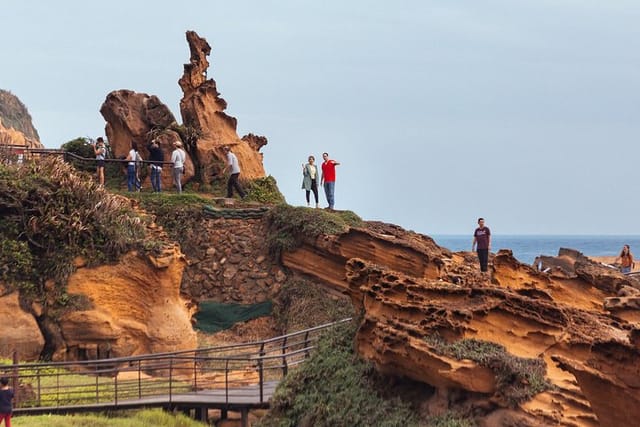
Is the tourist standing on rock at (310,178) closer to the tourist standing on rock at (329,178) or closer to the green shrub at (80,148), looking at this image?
the tourist standing on rock at (329,178)

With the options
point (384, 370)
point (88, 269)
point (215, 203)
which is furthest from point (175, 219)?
point (384, 370)

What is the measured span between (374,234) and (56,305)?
664cm

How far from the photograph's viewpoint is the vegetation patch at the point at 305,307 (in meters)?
22.9

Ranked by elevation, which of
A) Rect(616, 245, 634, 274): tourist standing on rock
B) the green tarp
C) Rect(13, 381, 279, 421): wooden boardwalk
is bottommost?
Rect(13, 381, 279, 421): wooden boardwalk

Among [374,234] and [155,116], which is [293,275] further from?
[155,116]

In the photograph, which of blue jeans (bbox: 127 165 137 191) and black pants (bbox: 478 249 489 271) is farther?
blue jeans (bbox: 127 165 137 191)

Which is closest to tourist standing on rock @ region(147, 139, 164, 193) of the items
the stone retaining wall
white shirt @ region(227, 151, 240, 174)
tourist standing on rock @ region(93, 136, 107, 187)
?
tourist standing on rock @ region(93, 136, 107, 187)

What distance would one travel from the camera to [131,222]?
73.4 feet

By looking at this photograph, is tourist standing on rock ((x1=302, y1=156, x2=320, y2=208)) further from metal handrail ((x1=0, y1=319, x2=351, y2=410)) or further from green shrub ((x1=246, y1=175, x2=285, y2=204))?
metal handrail ((x1=0, y1=319, x2=351, y2=410))

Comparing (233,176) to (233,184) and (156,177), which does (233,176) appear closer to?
(233,184)

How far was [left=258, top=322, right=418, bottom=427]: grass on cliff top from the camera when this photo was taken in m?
12.3

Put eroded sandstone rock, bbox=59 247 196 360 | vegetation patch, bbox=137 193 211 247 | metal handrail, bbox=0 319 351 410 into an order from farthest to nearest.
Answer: vegetation patch, bbox=137 193 211 247
eroded sandstone rock, bbox=59 247 196 360
metal handrail, bbox=0 319 351 410

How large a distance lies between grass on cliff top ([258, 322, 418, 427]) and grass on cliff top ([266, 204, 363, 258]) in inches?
324

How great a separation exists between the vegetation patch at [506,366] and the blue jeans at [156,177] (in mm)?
15604
